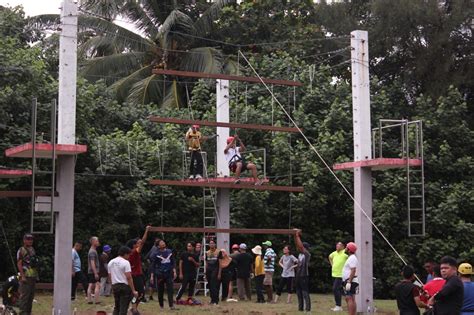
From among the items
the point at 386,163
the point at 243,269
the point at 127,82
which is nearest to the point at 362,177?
the point at 386,163

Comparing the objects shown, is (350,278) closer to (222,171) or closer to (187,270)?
(187,270)

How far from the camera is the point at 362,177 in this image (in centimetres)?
2427

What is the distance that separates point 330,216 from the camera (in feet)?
114

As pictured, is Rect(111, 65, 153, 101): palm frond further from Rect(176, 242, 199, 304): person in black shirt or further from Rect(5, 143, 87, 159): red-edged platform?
Rect(5, 143, 87, 159): red-edged platform

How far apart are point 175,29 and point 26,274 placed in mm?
23057

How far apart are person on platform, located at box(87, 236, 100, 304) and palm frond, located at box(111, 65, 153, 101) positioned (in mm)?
15317

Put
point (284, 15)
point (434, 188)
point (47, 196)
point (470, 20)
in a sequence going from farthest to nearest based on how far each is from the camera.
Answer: point (284, 15), point (470, 20), point (434, 188), point (47, 196)

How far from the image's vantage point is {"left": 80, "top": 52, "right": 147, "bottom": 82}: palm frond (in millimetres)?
39312

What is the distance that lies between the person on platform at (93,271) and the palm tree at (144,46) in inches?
579

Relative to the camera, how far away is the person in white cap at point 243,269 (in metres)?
26.9

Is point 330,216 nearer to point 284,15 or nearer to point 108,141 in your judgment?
point 108,141

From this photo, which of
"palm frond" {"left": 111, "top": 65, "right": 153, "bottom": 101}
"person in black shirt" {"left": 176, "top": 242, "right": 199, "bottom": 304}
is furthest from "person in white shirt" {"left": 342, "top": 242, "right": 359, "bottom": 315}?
"palm frond" {"left": 111, "top": 65, "right": 153, "bottom": 101}

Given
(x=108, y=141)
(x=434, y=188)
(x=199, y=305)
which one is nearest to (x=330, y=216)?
(x=434, y=188)

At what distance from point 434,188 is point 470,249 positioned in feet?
8.79
